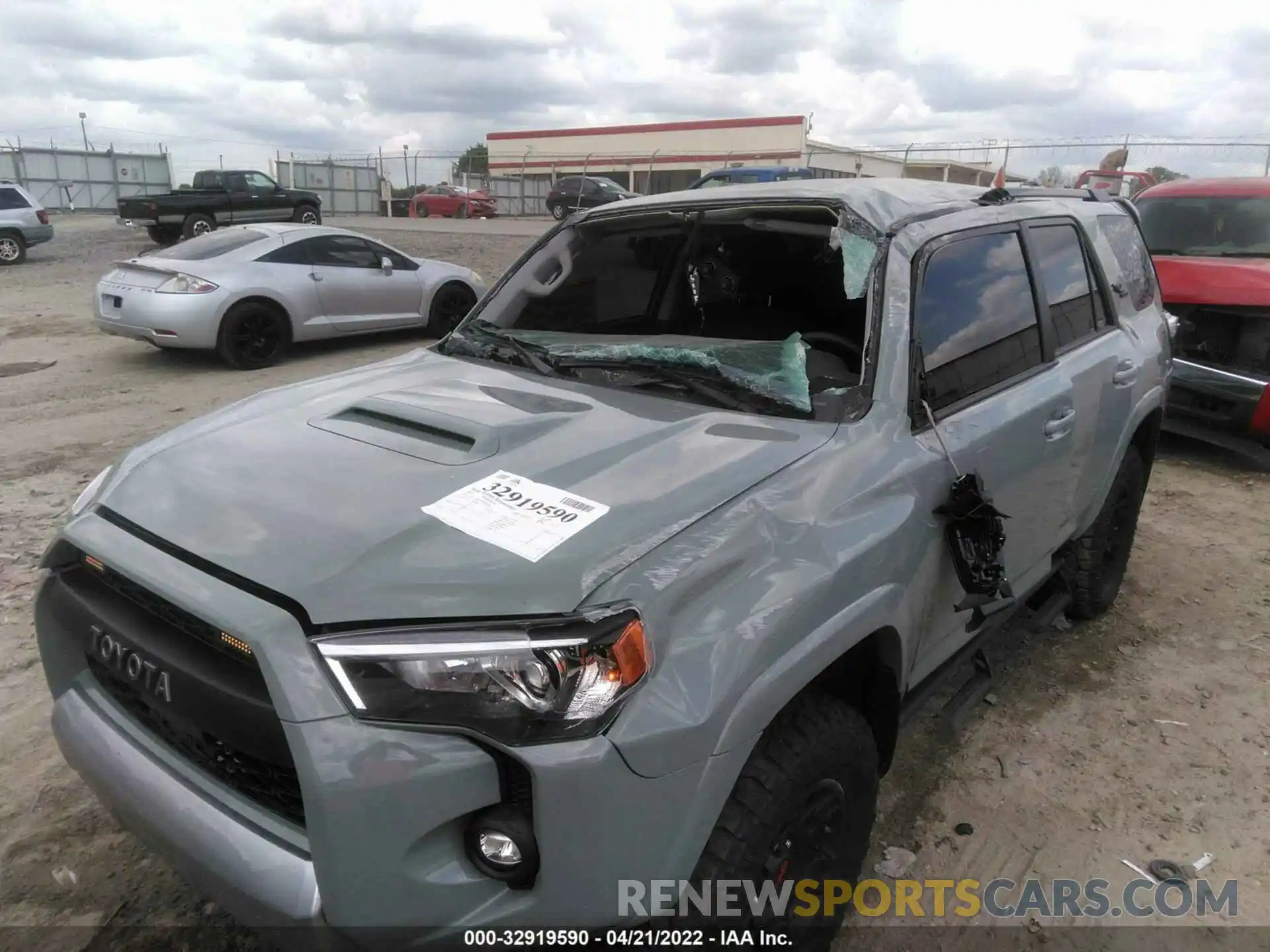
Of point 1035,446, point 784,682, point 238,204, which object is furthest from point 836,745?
point 238,204

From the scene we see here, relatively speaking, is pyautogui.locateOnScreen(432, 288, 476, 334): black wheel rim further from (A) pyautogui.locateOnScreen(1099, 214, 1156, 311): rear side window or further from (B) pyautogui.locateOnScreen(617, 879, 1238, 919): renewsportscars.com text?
(B) pyautogui.locateOnScreen(617, 879, 1238, 919): renewsportscars.com text

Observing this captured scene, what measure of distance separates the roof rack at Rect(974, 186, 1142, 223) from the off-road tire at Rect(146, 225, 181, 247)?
1938 centimetres

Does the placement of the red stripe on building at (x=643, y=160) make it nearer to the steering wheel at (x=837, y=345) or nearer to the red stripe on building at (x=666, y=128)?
the red stripe on building at (x=666, y=128)

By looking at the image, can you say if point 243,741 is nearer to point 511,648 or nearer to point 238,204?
point 511,648

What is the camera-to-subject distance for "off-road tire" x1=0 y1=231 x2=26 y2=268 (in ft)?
59.3

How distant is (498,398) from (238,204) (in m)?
20.0

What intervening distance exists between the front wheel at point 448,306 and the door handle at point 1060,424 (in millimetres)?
8480

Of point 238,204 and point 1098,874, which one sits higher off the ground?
point 238,204

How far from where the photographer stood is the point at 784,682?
1.75 metres

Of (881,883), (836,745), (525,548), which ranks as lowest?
(881,883)

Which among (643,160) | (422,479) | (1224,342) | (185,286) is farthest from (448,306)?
(643,160)

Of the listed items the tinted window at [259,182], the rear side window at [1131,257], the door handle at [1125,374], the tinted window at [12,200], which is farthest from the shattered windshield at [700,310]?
the tinted window at [12,200]

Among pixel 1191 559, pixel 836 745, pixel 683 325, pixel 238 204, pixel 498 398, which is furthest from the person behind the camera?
pixel 238 204

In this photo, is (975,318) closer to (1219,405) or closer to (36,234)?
(1219,405)
